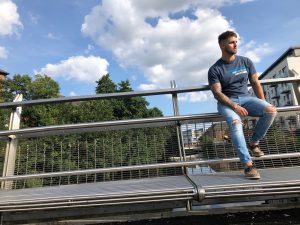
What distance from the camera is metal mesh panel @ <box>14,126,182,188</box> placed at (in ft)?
13.4

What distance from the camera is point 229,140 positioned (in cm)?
420

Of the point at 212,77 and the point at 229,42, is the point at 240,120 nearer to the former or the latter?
the point at 212,77

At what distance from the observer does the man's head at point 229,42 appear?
3.99m

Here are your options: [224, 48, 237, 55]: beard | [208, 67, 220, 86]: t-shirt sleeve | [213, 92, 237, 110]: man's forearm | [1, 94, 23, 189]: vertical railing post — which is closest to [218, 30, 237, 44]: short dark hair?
[224, 48, 237, 55]: beard

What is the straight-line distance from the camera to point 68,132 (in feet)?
13.1

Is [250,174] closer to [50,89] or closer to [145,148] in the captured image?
[145,148]

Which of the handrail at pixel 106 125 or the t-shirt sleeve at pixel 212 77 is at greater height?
the t-shirt sleeve at pixel 212 77

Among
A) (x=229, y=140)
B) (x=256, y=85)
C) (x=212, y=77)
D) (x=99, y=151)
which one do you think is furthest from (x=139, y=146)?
(x=256, y=85)

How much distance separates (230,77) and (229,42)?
425 millimetres

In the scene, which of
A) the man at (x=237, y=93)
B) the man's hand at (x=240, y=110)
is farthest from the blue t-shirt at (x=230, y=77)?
the man's hand at (x=240, y=110)

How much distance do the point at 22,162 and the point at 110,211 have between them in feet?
5.82

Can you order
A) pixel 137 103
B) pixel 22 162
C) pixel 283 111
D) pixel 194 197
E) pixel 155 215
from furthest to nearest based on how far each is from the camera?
1. pixel 137 103
2. pixel 22 162
3. pixel 283 111
4. pixel 155 215
5. pixel 194 197

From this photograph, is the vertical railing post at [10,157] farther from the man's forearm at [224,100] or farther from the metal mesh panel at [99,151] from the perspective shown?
the man's forearm at [224,100]

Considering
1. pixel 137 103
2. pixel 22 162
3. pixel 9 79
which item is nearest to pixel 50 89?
pixel 9 79
